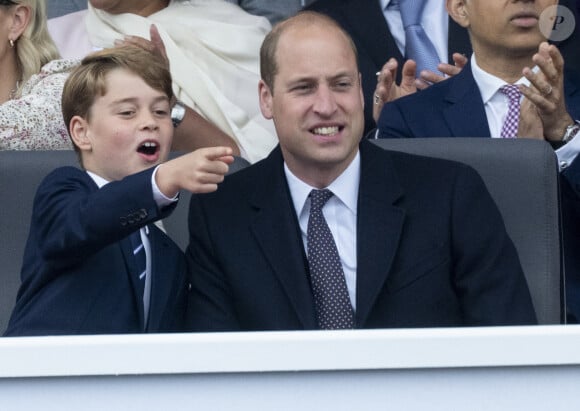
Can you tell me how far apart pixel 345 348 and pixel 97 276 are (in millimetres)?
813

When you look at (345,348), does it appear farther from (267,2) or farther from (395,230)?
(267,2)

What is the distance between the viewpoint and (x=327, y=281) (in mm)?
2145

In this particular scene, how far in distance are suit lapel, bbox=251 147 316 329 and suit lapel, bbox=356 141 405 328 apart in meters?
0.09

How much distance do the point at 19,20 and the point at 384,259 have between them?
134cm

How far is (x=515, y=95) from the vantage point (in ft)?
8.95

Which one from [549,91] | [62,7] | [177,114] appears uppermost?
[62,7]

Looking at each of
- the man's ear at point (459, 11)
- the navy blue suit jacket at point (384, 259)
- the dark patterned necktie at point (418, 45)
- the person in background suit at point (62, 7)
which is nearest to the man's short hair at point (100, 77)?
the navy blue suit jacket at point (384, 259)

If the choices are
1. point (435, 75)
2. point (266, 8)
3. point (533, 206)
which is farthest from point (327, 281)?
point (266, 8)

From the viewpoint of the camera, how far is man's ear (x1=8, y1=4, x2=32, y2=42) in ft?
9.99

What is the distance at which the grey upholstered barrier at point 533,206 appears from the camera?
7.29ft

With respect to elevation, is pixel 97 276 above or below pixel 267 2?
below

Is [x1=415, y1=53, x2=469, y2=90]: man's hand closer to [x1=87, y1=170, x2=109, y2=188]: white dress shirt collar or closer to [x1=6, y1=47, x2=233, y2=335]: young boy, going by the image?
[x1=6, y1=47, x2=233, y2=335]: young boy

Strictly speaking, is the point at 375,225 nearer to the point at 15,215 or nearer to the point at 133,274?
the point at 133,274

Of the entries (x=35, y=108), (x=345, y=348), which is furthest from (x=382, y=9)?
(x=345, y=348)
